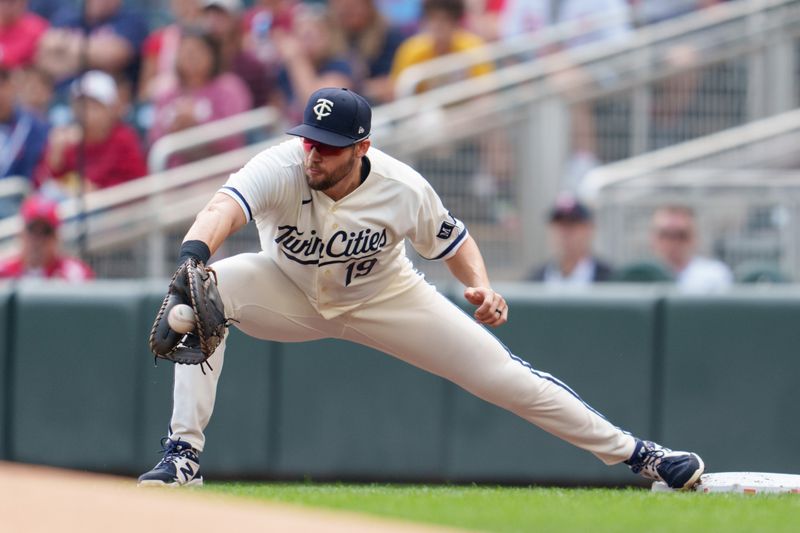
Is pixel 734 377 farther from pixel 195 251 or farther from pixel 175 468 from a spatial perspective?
pixel 195 251

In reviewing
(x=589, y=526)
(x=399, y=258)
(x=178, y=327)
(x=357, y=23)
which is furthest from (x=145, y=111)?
(x=589, y=526)

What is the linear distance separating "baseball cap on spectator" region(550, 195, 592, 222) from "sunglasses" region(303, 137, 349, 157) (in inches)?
125

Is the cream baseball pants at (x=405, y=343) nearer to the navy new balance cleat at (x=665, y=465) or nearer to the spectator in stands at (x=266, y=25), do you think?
the navy new balance cleat at (x=665, y=465)

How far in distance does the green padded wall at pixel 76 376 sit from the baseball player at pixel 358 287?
2563 mm

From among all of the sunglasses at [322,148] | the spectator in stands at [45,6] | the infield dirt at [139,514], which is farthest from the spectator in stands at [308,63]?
the infield dirt at [139,514]

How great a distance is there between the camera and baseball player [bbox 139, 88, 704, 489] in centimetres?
530

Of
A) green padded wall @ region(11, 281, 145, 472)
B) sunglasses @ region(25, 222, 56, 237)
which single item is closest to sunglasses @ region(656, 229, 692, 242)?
green padded wall @ region(11, 281, 145, 472)

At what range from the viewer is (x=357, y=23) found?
33.6ft

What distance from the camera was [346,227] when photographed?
17.7 feet

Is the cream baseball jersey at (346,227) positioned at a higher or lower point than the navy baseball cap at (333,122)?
lower

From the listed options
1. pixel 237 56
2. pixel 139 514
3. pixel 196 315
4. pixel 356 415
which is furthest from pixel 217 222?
pixel 237 56

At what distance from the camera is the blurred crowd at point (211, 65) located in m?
9.69

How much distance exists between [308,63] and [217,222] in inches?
208

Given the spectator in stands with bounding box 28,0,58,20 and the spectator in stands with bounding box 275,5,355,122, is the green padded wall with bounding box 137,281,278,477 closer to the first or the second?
the spectator in stands with bounding box 275,5,355,122
